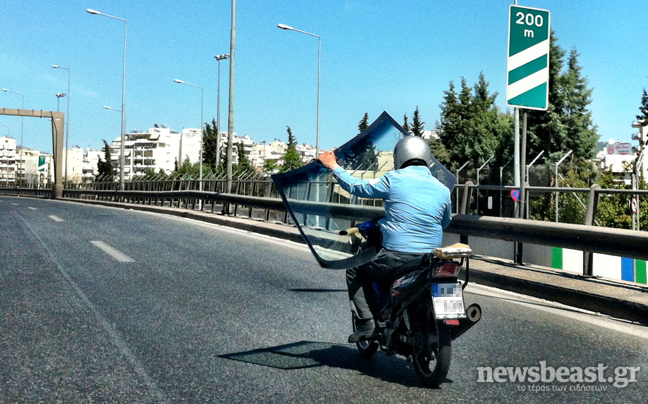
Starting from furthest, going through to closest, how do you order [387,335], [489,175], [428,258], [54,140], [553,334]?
[54,140], [489,175], [553,334], [387,335], [428,258]

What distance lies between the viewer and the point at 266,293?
26.0ft

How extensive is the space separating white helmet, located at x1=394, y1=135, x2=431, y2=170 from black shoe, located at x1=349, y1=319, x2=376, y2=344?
3.57 ft

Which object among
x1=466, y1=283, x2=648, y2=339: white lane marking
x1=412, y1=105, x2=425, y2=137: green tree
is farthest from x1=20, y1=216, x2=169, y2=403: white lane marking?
x1=412, y1=105, x2=425, y2=137: green tree

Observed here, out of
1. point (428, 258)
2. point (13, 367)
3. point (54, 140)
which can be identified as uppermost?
point (54, 140)

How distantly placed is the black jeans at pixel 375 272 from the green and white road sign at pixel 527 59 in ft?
17.3

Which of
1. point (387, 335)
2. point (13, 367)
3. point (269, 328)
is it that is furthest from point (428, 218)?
point (13, 367)

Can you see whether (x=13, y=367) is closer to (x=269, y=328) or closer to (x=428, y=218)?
(x=269, y=328)

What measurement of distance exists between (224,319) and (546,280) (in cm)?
383

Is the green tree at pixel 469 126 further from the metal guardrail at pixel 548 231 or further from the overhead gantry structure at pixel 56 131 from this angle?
the metal guardrail at pixel 548 231

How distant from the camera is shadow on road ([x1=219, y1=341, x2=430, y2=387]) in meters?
4.88

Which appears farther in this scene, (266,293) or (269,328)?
(266,293)

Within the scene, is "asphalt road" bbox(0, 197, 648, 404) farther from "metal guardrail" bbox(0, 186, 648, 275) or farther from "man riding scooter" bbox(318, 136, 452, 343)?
"metal guardrail" bbox(0, 186, 648, 275)

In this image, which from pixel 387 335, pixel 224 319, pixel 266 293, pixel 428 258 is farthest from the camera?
pixel 266 293

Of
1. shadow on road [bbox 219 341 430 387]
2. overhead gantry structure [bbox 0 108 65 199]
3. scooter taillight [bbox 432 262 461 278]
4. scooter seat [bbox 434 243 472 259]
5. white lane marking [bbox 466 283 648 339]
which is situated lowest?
shadow on road [bbox 219 341 430 387]
